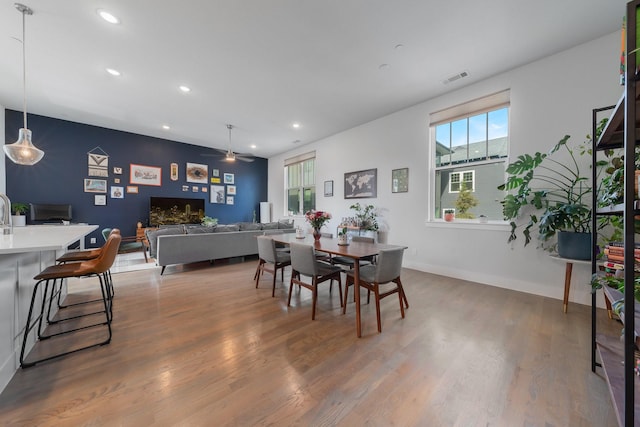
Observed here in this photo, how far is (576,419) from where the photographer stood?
1.24 metres

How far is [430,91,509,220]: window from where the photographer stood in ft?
11.2

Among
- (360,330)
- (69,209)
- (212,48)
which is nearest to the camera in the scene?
(360,330)

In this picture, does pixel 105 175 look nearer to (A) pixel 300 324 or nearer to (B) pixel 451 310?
(A) pixel 300 324

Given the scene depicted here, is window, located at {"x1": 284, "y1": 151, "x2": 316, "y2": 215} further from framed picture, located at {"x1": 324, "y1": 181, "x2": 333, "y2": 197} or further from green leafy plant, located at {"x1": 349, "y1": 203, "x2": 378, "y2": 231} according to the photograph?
green leafy plant, located at {"x1": 349, "y1": 203, "x2": 378, "y2": 231}

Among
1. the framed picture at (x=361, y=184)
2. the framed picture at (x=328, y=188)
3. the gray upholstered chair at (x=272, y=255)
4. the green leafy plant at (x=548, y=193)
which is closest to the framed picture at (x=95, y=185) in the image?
the gray upholstered chair at (x=272, y=255)

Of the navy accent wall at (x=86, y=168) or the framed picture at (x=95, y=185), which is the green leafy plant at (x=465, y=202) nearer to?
the navy accent wall at (x=86, y=168)

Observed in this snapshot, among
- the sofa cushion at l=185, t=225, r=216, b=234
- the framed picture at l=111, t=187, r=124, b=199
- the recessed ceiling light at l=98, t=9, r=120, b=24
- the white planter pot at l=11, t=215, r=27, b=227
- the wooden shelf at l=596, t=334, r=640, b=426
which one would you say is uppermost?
the recessed ceiling light at l=98, t=9, r=120, b=24

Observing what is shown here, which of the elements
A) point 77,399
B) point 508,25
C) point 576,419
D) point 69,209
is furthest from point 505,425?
point 69,209

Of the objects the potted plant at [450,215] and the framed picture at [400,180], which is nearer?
the potted plant at [450,215]

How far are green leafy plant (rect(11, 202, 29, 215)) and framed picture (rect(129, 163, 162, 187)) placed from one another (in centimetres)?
179

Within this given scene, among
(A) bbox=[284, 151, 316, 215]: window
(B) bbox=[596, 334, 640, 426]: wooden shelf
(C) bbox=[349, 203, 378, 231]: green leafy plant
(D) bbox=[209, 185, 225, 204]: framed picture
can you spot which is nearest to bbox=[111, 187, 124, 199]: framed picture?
(D) bbox=[209, 185, 225, 204]: framed picture

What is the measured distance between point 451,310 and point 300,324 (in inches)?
63.8

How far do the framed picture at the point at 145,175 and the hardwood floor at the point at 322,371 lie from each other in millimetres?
4678

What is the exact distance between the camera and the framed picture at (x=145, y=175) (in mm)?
6031
